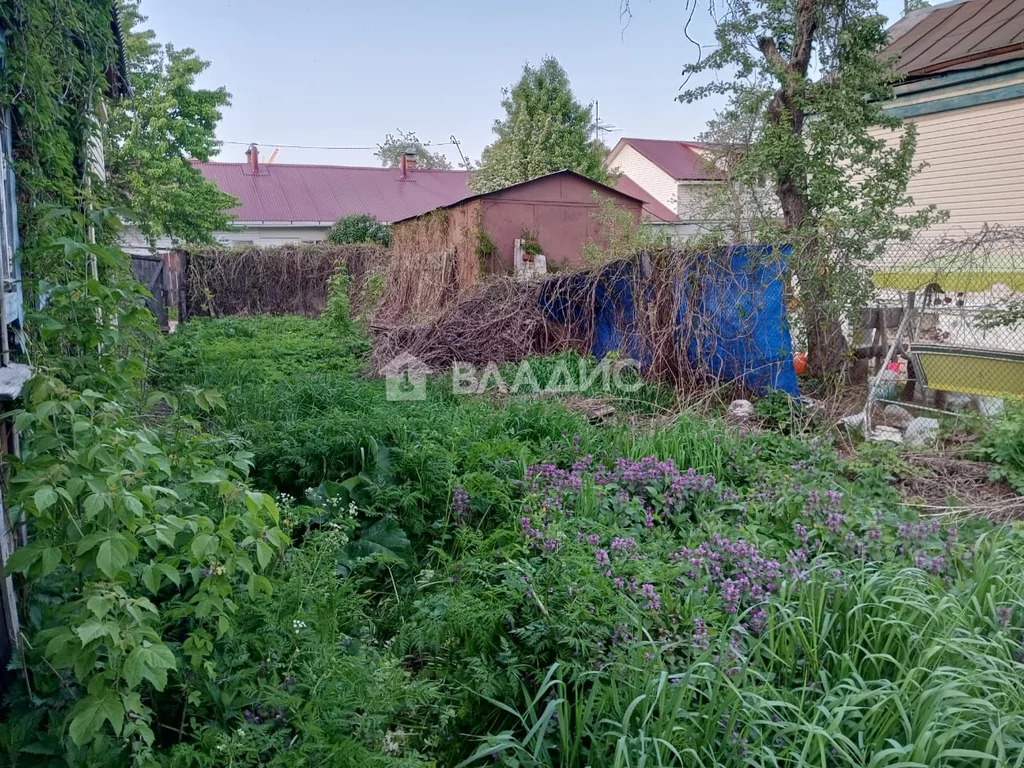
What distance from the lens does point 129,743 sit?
178cm

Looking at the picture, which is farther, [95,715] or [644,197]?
[644,197]

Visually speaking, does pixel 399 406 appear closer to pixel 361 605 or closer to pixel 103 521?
pixel 361 605

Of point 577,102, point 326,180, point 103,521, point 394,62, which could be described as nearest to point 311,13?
point 394,62

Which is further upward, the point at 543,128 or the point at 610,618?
the point at 543,128

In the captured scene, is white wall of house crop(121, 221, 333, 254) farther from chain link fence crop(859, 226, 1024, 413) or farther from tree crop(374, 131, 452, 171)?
tree crop(374, 131, 452, 171)

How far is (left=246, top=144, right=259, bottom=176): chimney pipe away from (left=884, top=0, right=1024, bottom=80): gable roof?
25.0 meters

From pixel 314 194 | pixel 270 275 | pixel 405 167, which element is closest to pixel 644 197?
pixel 405 167

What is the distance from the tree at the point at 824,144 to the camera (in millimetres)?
6512

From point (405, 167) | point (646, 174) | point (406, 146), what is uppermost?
point (406, 146)

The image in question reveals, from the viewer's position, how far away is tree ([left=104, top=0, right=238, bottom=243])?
15453mm

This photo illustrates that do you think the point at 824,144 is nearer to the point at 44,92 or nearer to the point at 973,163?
the point at 973,163

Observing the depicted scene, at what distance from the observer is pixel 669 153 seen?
30016 mm

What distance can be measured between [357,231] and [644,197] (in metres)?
12.8

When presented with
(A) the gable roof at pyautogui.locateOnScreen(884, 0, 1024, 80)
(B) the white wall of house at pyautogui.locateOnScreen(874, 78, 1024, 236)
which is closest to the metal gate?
(A) the gable roof at pyautogui.locateOnScreen(884, 0, 1024, 80)
